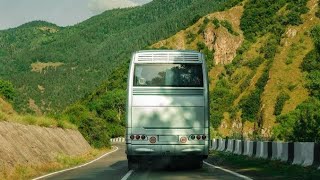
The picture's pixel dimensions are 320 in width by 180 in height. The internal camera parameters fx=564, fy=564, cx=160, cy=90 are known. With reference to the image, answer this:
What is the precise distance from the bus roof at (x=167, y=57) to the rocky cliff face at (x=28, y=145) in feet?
19.1

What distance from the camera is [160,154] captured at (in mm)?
20266

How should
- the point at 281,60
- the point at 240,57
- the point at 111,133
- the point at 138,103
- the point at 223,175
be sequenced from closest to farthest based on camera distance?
the point at 223,175, the point at 138,103, the point at 281,60, the point at 111,133, the point at 240,57

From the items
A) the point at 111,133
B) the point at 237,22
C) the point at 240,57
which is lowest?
the point at 111,133

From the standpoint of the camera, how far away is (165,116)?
20.1 metres

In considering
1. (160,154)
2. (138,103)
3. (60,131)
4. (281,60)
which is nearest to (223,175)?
(160,154)

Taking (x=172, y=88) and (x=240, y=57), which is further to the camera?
(x=240, y=57)

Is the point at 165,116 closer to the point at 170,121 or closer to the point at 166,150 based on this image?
the point at 170,121

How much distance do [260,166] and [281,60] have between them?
99.0 meters

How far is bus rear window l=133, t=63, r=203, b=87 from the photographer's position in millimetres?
20266

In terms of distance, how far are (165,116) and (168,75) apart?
1500 millimetres

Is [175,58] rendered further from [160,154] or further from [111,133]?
[111,133]

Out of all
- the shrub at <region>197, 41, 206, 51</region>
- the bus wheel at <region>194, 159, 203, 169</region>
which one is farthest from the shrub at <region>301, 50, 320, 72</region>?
the bus wheel at <region>194, 159, 203, 169</region>

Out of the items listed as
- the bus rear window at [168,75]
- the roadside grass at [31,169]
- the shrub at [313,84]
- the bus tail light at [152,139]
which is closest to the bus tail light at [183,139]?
the bus tail light at [152,139]

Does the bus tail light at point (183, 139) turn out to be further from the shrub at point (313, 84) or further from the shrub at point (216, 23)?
the shrub at point (216, 23)
